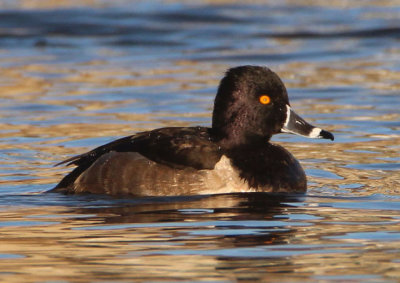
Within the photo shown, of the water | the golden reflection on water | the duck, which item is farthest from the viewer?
the duck

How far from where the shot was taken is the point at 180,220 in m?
7.40

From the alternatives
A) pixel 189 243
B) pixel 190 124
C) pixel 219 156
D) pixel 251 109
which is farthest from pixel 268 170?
pixel 190 124

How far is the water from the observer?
6.23 m

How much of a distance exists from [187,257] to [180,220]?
1157mm

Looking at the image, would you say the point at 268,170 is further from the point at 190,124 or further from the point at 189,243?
the point at 190,124

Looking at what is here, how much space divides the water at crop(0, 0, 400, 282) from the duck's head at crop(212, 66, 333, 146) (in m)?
0.57

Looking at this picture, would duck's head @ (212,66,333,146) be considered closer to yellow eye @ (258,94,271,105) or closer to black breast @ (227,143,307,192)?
yellow eye @ (258,94,271,105)

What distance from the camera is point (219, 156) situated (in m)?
8.36

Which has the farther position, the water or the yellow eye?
the yellow eye

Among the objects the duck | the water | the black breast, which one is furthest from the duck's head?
the water

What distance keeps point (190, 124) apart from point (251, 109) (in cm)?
321

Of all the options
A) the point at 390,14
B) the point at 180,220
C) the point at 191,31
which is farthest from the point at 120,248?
the point at 390,14

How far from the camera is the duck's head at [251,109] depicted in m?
8.55

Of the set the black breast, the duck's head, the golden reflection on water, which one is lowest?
the golden reflection on water
